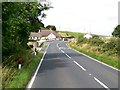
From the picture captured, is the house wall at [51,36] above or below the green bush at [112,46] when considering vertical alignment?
below

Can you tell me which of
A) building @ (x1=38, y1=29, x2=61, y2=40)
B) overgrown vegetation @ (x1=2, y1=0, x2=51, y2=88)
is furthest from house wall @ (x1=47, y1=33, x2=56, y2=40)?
overgrown vegetation @ (x1=2, y1=0, x2=51, y2=88)

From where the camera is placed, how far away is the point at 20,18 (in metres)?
29.4

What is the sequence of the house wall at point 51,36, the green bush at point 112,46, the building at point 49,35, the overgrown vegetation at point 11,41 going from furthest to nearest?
the building at point 49,35 < the house wall at point 51,36 < the green bush at point 112,46 < the overgrown vegetation at point 11,41

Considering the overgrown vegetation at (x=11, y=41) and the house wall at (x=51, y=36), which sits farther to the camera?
the house wall at (x=51, y=36)

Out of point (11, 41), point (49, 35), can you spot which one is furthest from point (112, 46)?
point (49, 35)

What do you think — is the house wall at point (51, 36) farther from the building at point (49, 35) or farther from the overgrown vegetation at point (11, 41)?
the overgrown vegetation at point (11, 41)

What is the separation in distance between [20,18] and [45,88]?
15.7 meters

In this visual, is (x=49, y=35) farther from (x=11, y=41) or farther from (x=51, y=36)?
(x=11, y=41)

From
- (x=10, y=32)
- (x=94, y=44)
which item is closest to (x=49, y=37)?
(x=94, y=44)

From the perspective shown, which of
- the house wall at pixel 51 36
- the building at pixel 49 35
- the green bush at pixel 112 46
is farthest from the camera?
the building at pixel 49 35

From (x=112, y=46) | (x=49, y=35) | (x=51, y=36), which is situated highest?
(x=112, y=46)

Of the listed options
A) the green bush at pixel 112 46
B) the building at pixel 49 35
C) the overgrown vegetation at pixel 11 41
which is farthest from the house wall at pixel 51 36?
the green bush at pixel 112 46

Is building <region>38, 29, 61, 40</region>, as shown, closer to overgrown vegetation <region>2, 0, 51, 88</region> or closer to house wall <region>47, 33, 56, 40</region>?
house wall <region>47, 33, 56, 40</region>

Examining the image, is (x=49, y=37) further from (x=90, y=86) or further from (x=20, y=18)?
(x=90, y=86)
